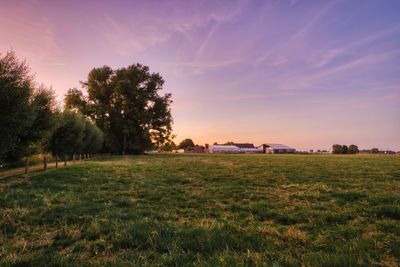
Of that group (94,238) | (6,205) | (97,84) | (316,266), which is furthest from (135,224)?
(97,84)

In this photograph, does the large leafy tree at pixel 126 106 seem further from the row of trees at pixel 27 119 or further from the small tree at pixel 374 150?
the small tree at pixel 374 150

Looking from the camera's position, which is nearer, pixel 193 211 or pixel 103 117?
pixel 193 211

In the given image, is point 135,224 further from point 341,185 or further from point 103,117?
point 103,117

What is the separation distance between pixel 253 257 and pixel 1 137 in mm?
18608

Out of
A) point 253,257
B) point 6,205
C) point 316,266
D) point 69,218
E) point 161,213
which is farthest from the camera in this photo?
point 6,205

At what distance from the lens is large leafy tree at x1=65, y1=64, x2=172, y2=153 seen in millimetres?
90000

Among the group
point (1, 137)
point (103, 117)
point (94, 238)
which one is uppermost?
point (103, 117)

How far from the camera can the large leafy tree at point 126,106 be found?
295ft

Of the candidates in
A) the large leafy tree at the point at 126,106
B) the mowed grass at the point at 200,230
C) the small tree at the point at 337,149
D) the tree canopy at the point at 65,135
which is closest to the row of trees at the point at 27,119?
the tree canopy at the point at 65,135

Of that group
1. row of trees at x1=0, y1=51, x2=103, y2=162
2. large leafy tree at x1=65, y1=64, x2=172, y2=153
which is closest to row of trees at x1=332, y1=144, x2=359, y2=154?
large leafy tree at x1=65, y1=64, x2=172, y2=153

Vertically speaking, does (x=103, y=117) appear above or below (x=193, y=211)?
above

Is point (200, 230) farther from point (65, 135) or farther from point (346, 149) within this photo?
point (346, 149)

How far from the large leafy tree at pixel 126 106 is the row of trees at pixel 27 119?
34.9 m

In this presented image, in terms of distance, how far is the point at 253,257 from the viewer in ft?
20.4
